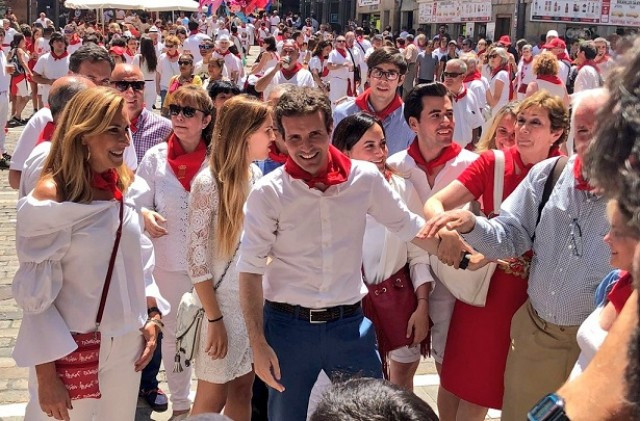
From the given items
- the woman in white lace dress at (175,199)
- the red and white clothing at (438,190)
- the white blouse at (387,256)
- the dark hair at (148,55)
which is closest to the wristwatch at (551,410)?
the white blouse at (387,256)

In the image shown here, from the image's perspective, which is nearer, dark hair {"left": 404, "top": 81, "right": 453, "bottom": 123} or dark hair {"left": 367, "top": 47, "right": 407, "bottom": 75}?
dark hair {"left": 404, "top": 81, "right": 453, "bottom": 123}

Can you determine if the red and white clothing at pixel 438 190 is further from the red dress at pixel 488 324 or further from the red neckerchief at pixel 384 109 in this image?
the red neckerchief at pixel 384 109

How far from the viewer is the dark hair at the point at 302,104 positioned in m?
2.92

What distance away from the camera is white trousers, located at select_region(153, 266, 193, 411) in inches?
155

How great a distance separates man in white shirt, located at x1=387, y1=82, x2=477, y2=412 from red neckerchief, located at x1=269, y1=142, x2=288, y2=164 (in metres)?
0.63

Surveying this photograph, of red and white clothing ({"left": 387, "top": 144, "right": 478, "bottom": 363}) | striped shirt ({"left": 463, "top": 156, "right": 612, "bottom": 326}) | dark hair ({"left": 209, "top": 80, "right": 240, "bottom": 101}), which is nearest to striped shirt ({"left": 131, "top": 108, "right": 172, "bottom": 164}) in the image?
dark hair ({"left": 209, "top": 80, "right": 240, "bottom": 101})

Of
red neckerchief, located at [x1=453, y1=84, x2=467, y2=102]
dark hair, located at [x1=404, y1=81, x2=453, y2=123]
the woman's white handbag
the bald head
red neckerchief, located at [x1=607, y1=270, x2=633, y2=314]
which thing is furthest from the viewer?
red neckerchief, located at [x1=453, y1=84, x2=467, y2=102]

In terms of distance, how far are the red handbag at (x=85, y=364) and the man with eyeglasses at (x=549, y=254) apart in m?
1.31

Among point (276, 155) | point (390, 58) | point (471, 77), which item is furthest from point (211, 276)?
point (471, 77)

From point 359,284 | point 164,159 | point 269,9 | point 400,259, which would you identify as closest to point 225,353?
point 359,284

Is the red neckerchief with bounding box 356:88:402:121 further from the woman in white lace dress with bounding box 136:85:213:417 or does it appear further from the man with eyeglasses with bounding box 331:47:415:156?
the woman in white lace dress with bounding box 136:85:213:417

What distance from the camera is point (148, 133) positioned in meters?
4.99

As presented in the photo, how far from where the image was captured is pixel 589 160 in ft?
3.26

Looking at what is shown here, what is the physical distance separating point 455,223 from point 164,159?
180 centimetres
